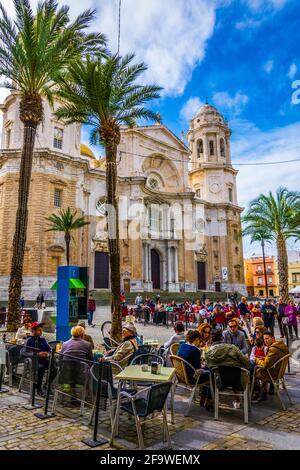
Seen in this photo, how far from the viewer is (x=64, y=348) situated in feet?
18.6

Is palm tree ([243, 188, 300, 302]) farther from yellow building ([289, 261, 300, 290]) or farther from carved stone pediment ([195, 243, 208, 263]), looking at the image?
yellow building ([289, 261, 300, 290])

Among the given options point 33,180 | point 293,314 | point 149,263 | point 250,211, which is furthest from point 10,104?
point 293,314

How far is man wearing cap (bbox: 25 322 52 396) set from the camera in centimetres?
621

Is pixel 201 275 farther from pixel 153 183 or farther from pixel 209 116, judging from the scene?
pixel 209 116

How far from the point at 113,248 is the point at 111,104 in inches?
214

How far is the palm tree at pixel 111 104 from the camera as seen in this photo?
1155cm

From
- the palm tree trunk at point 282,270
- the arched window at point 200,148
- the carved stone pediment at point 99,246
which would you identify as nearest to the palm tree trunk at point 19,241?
the palm tree trunk at point 282,270

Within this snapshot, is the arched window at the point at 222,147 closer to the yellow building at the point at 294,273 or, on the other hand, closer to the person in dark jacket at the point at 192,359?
the yellow building at the point at 294,273

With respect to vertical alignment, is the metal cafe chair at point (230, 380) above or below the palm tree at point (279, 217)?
below

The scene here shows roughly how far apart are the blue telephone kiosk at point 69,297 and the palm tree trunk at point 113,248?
1.81 meters

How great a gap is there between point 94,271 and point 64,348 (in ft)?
89.7

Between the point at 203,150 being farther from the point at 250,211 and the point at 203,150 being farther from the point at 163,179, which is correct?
the point at 250,211

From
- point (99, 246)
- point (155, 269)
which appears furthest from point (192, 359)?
point (155, 269)

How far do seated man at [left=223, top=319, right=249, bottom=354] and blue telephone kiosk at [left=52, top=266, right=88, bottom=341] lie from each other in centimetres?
666
